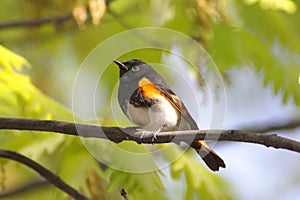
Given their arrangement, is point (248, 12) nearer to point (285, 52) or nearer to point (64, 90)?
point (285, 52)

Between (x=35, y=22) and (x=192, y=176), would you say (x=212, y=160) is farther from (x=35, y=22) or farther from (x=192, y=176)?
(x=35, y=22)

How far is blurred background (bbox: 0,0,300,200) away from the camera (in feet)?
11.4

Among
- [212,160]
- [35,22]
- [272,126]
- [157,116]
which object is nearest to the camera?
[212,160]

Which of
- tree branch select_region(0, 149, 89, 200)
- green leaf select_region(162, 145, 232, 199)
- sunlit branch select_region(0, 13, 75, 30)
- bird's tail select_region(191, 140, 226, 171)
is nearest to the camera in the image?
tree branch select_region(0, 149, 89, 200)

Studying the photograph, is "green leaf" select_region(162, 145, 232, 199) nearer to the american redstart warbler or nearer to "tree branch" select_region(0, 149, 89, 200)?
the american redstart warbler

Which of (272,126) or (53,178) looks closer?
(53,178)

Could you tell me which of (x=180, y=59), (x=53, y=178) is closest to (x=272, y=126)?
(x=180, y=59)

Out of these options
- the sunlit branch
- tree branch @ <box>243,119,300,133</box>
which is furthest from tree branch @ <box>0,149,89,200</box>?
tree branch @ <box>243,119,300,133</box>

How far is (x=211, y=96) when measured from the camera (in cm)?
338

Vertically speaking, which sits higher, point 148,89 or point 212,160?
point 148,89

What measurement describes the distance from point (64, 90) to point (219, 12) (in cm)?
294

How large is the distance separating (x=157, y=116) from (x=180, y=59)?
0.77m

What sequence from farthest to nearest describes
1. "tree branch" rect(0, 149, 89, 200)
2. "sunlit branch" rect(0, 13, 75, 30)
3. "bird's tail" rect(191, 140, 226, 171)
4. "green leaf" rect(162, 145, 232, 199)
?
"sunlit branch" rect(0, 13, 75, 30) → "green leaf" rect(162, 145, 232, 199) → "bird's tail" rect(191, 140, 226, 171) → "tree branch" rect(0, 149, 89, 200)

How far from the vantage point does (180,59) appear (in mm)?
4238
